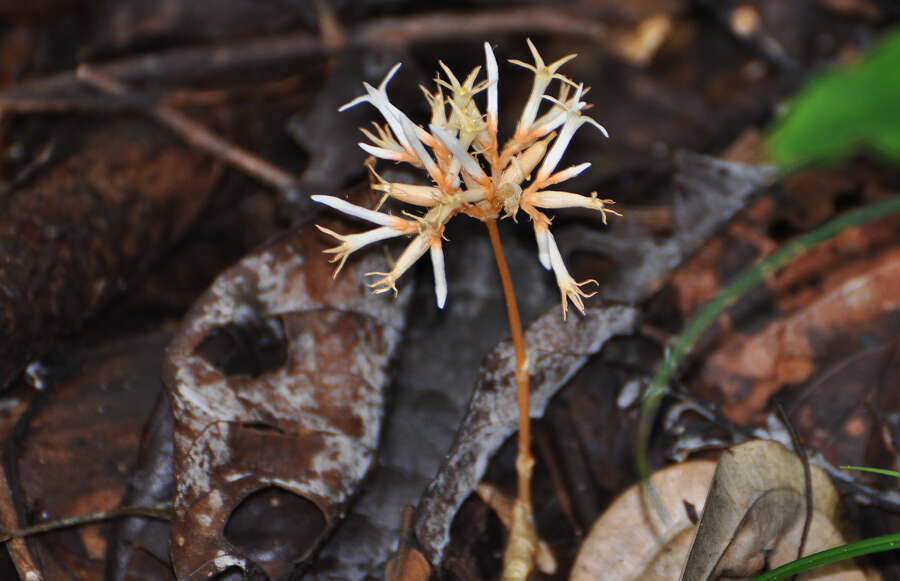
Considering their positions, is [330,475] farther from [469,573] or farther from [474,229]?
[474,229]

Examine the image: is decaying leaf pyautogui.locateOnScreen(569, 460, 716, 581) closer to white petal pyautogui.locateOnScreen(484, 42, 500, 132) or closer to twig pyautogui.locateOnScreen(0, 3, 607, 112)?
white petal pyautogui.locateOnScreen(484, 42, 500, 132)

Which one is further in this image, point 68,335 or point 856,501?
point 68,335

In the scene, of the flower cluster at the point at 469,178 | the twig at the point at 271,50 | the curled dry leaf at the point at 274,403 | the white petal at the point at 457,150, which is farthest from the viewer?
the twig at the point at 271,50

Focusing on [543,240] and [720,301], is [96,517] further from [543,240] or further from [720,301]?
[720,301]

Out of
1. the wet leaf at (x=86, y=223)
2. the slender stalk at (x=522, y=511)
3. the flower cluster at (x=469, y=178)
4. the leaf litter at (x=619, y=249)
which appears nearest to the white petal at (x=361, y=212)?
the flower cluster at (x=469, y=178)

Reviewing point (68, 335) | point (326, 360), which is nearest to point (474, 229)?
point (326, 360)

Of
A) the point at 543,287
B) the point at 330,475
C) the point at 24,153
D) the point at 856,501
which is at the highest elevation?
the point at 24,153

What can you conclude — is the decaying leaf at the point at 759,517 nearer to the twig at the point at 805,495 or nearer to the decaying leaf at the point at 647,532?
the twig at the point at 805,495
